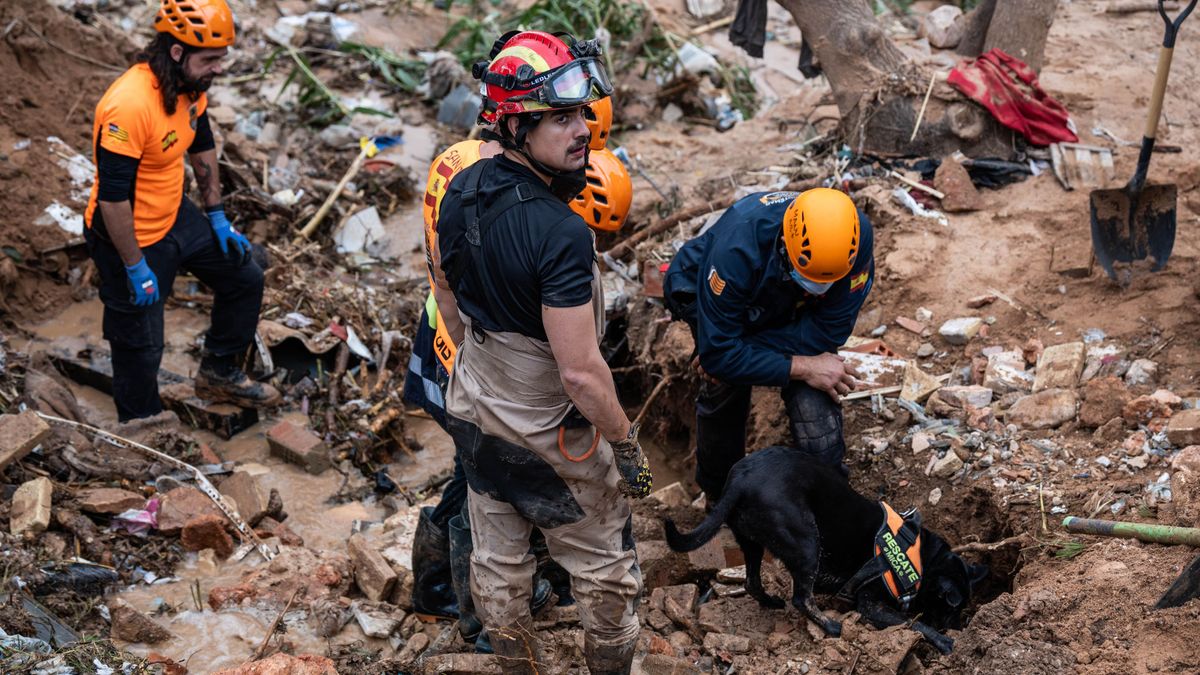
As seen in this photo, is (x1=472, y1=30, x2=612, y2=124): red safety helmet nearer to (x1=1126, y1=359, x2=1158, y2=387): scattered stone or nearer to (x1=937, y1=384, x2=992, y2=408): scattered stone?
(x1=937, y1=384, x2=992, y2=408): scattered stone

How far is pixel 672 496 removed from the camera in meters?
5.65

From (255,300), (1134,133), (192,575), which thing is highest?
(1134,133)

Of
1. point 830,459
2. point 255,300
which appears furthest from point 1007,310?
point 255,300

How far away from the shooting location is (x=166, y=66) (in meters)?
5.10

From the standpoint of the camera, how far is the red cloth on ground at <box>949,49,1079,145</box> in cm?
745

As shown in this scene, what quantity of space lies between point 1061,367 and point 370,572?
3.51 metres

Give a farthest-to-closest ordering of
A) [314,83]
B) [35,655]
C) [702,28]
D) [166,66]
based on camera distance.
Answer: [702,28], [314,83], [166,66], [35,655]

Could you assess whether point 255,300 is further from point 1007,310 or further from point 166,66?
point 1007,310

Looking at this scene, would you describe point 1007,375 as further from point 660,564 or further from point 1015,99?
point 1015,99

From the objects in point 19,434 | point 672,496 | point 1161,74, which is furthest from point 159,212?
point 1161,74

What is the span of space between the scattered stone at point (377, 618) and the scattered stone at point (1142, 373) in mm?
3670

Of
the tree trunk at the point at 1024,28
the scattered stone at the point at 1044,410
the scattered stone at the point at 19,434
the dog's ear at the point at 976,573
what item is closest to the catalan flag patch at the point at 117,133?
the scattered stone at the point at 19,434

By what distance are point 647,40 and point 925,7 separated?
453 cm

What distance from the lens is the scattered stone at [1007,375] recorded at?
17.6 feet
